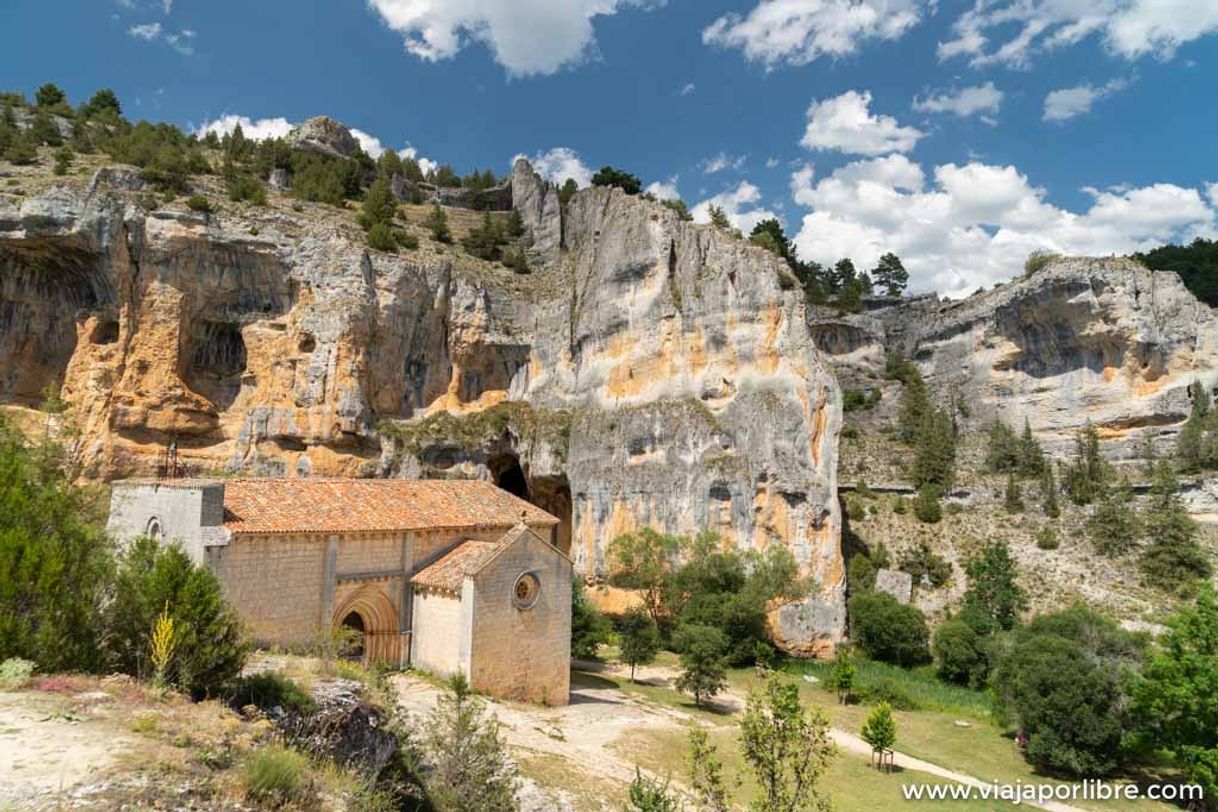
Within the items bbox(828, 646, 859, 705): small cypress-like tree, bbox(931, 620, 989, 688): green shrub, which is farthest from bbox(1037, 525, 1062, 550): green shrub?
bbox(828, 646, 859, 705): small cypress-like tree

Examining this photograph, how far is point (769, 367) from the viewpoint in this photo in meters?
39.5

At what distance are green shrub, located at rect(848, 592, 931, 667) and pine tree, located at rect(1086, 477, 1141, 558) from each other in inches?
494

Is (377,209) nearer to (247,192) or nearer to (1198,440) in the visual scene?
(247,192)

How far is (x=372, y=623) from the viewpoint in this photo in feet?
74.7

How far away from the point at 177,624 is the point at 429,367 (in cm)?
3664

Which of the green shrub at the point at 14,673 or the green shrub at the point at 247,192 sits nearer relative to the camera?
the green shrub at the point at 14,673

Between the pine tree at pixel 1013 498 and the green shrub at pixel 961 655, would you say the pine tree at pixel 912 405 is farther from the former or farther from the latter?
the green shrub at pixel 961 655

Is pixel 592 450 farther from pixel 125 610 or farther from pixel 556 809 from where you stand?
pixel 125 610

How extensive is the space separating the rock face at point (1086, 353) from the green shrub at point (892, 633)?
24.7m

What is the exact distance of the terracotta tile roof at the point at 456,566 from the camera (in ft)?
72.8

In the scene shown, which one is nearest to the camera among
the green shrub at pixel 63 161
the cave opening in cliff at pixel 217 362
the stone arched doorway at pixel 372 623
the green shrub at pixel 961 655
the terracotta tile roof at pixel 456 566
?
the terracotta tile roof at pixel 456 566

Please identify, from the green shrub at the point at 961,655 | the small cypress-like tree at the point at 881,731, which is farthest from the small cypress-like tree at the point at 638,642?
the green shrub at the point at 961,655

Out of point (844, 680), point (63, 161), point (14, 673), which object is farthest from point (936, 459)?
point (63, 161)

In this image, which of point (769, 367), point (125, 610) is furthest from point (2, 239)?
point (769, 367)
